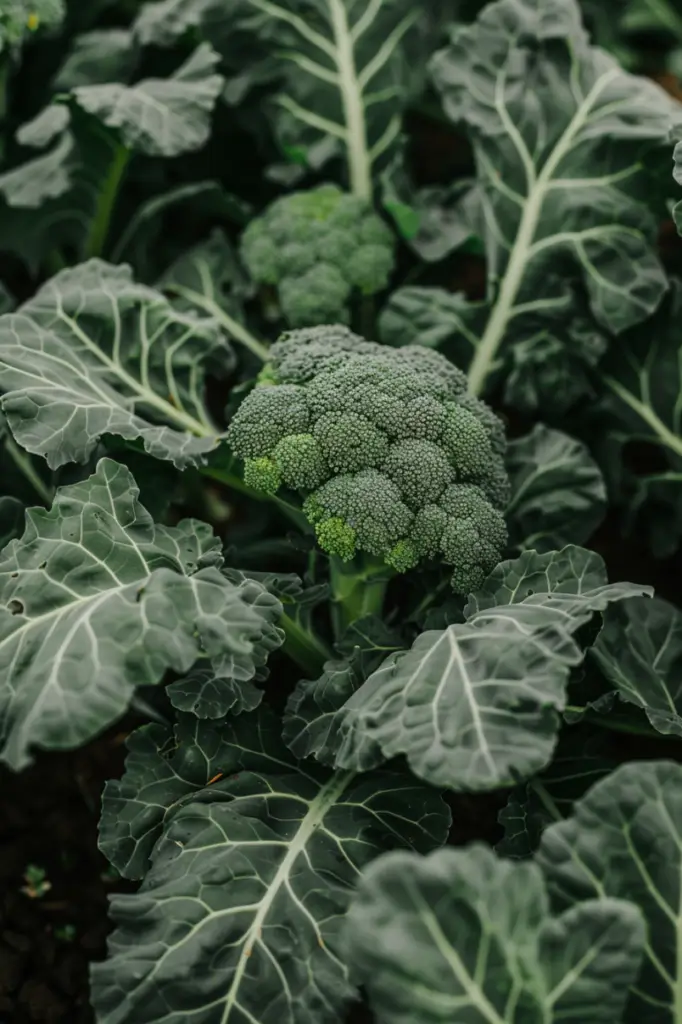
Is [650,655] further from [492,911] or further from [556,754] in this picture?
[492,911]

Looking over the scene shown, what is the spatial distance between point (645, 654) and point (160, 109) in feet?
4.94

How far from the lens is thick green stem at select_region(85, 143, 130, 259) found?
7.57 ft

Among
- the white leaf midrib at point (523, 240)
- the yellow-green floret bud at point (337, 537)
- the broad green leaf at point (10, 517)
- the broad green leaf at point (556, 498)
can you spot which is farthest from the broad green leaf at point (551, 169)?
the broad green leaf at point (10, 517)

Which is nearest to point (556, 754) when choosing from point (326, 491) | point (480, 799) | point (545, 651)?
point (480, 799)

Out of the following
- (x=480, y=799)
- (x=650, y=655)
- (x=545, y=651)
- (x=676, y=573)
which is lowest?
(x=480, y=799)

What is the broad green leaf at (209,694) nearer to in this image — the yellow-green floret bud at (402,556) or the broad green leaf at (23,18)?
the yellow-green floret bud at (402,556)

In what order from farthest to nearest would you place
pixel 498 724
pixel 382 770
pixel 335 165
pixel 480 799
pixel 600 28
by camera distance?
pixel 600 28
pixel 335 165
pixel 480 799
pixel 382 770
pixel 498 724

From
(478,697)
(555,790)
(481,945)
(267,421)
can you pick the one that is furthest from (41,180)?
(481,945)

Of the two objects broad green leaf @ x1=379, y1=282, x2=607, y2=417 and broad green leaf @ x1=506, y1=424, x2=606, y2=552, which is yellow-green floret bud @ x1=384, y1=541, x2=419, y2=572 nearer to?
broad green leaf @ x1=506, y1=424, x2=606, y2=552

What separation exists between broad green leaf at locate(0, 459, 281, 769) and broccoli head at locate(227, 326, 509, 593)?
7.7 inches

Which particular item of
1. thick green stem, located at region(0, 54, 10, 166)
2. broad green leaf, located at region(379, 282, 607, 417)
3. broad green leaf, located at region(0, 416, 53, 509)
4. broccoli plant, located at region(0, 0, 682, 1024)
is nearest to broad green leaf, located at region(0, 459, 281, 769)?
broccoli plant, located at region(0, 0, 682, 1024)

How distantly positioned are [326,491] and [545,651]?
507 mm

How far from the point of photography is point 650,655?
191 cm

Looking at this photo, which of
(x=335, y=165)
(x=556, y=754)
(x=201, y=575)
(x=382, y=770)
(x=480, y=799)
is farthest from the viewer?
(x=335, y=165)
